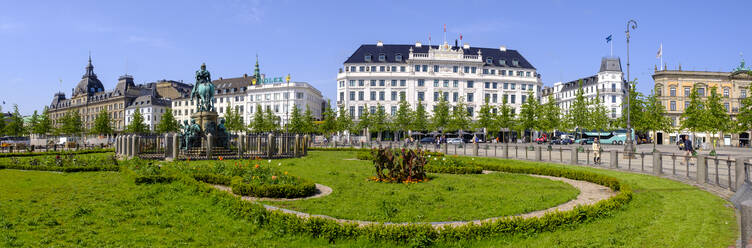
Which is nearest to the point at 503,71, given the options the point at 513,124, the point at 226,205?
the point at 513,124

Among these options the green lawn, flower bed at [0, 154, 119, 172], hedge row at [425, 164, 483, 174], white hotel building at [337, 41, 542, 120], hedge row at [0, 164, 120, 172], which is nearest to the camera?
the green lawn

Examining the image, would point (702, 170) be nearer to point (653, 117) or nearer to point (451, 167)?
point (451, 167)

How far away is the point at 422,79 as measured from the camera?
286 feet

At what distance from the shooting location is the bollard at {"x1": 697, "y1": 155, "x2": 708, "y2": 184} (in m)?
15.4

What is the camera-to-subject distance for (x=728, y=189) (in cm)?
1377

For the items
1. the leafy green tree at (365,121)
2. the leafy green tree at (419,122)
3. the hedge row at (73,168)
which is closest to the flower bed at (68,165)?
the hedge row at (73,168)

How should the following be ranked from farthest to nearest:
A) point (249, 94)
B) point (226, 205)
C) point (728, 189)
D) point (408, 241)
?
point (249, 94), point (728, 189), point (226, 205), point (408, 241)

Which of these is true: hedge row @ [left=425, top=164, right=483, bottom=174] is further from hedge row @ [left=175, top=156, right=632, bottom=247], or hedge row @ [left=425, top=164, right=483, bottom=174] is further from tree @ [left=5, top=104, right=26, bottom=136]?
tree @ [left=5, top=104, right=26, bottom=136]

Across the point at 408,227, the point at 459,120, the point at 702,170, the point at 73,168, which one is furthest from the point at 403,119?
the point at 408,227

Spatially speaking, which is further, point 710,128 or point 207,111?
point 710,128

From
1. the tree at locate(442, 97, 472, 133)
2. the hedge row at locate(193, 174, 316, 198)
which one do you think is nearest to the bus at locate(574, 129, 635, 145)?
the tree at locate(442, 97, 472, 133)

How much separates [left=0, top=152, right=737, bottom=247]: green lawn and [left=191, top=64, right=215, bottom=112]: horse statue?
16.6 metres

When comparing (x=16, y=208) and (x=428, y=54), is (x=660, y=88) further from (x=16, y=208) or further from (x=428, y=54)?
(x=16, y=208)

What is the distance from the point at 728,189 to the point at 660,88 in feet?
283
